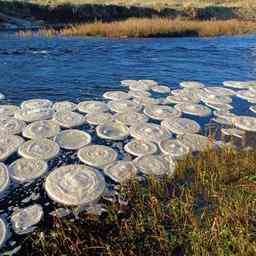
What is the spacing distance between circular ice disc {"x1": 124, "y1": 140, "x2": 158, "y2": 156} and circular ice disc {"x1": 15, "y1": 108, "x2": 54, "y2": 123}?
205 cm

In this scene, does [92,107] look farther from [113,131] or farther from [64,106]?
[113,131]

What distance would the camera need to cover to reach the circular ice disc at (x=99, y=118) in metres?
7.48

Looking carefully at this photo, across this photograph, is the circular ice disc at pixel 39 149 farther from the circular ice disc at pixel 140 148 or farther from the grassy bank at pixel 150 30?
the grassy bank at pixel 150 30

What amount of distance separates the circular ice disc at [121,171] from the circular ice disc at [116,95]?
328 centimetres

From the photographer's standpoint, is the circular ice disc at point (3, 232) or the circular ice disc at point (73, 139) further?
the circular ice disc at point (73, 139)

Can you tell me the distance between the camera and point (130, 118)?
24.9 feet

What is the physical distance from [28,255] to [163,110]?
4.70 m

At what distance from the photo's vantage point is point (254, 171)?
5621mm

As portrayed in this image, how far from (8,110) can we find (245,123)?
484cm

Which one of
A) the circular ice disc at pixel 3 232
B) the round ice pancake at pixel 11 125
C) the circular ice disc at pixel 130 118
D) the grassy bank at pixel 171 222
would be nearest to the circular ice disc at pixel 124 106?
the circular ice disc at pixel 130 118

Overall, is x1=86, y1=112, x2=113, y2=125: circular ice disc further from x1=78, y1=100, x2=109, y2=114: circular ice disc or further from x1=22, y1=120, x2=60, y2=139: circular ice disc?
x1=22, y1=120, x2=60, y2=139: circular ice disc

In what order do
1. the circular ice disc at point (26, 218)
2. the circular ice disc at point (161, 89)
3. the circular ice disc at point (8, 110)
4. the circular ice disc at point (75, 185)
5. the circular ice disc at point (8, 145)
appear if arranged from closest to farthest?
the circular ice disc at point (26, 218), the circular ice disc at point (75, 185), the circular ice disc at point (8, 145), the circular ice disc at point (8, 110), the circular ice disc at point (161, 89)

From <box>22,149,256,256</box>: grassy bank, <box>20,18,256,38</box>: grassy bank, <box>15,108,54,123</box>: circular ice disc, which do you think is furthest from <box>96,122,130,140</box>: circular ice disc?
<box>20,18,256,38</box>: grassy bank

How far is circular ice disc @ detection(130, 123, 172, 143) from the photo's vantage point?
673cm
